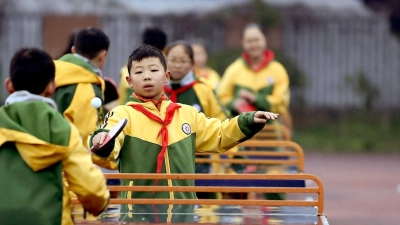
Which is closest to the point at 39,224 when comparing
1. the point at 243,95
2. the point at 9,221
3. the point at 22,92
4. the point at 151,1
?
the point at 9,221

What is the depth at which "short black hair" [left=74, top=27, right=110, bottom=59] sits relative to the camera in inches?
281

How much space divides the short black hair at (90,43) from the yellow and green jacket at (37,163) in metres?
2.98

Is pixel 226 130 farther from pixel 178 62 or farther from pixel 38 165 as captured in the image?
pixel 178 62

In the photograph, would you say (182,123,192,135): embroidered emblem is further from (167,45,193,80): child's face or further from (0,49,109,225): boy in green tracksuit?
(167,45,193,80): child's face

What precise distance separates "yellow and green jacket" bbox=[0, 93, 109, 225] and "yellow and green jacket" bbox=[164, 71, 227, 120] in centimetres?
417

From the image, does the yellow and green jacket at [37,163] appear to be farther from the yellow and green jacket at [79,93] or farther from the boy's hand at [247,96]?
the boy's hand at [247,96]

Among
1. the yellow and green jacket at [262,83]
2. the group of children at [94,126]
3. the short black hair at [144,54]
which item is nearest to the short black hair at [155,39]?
the group of children at [94,126]

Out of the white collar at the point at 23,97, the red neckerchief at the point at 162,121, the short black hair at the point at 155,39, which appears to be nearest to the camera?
the white collar at the point at 23,97

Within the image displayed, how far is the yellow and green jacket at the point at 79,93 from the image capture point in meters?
6.81

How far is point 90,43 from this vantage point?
281 inches

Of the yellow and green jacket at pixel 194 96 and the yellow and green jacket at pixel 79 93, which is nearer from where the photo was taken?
the yellow and green jacket at pixel 79 93

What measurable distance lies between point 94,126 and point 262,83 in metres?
4.33

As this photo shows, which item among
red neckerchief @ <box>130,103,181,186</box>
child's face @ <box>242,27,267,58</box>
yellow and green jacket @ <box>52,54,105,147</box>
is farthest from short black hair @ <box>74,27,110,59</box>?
child's face @ <box>242,27,267,58</box>

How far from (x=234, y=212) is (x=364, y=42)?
15.8 metres
